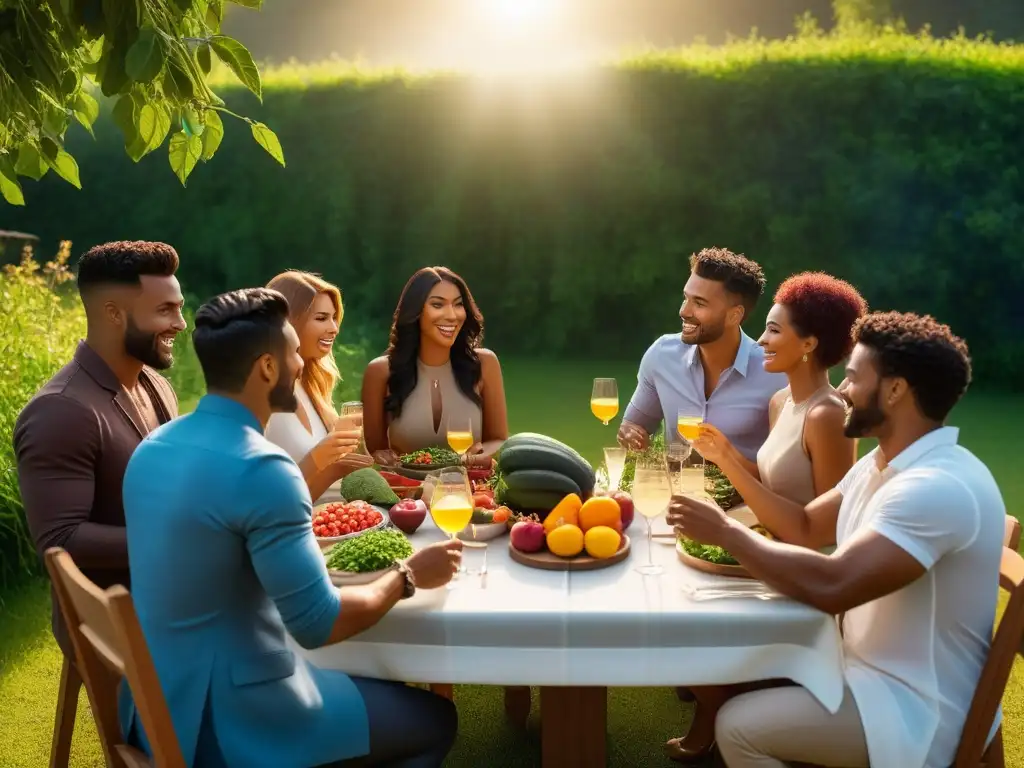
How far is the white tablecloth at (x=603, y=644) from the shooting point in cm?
247

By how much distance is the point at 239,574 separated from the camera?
2244mm

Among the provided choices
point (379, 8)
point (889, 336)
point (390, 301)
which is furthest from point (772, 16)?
point (889, 336)

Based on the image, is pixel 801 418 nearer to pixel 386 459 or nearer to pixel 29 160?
pixel 386 459

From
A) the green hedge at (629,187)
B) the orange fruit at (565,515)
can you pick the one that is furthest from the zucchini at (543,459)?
the green hedge at (629,187)

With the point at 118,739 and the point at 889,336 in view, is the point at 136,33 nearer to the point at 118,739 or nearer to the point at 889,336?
the point at 118,739

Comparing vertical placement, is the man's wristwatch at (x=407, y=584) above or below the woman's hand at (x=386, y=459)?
above

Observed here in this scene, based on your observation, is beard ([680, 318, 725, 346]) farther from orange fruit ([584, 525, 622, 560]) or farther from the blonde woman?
orange fruit ([584, 525, 622, 560])

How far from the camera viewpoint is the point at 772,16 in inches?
987

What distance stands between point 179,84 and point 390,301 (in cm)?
1049

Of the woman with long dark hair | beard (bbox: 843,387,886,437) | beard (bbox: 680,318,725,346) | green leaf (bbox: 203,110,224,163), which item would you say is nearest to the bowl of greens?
green leaf (bbox: 203,110,224,163)

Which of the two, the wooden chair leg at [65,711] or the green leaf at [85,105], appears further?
the green leaf at [85,105]

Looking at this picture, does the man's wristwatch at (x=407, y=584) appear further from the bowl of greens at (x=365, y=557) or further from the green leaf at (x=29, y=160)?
the green leaf at (x=29, y=160)

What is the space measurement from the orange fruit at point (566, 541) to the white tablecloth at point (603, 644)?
0.89 ft

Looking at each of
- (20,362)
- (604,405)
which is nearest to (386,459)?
(604,405)
